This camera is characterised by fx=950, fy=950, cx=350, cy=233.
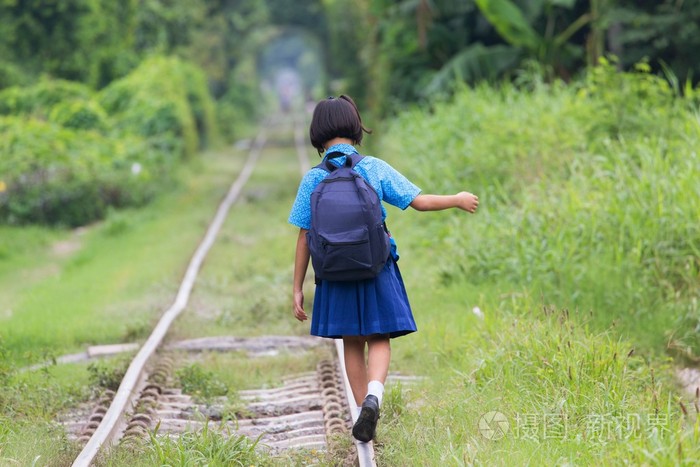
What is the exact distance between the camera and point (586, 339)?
536 centimetres

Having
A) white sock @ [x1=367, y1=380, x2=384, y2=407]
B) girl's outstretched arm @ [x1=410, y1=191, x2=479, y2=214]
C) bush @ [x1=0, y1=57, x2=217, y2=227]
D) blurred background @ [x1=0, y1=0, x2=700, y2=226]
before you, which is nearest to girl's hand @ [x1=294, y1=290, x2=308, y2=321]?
white sock @ [x1=367, y1=380, x2=384, y2=407]

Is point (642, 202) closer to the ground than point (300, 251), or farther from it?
closer to the ground

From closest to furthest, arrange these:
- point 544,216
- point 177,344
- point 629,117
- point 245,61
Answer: point 177,344 → point 544,216 → point 629,117 → point 245,61

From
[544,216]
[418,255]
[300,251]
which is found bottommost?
[418,255]

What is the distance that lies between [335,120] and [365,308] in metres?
0.89

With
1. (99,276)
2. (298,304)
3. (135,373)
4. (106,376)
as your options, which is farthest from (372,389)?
(99,276)

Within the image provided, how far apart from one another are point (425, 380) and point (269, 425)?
109 cm

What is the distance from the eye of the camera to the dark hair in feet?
14.6

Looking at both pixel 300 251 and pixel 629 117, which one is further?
pixel 629 117

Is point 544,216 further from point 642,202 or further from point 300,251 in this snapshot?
point 300,251

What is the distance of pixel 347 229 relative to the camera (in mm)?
4148

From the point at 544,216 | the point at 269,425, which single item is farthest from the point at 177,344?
the point at 544,216

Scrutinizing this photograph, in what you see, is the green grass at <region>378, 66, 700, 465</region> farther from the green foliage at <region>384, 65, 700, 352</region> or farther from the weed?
the weed

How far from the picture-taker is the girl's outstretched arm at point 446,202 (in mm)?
4438
